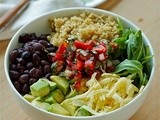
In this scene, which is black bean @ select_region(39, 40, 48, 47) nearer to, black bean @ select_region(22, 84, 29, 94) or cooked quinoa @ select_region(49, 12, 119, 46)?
cooked quinoa @ select_region(49, 12, 119, 46)

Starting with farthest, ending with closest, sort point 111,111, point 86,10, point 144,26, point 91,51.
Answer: point 144,26
point 86,10
point 91,51
point 111,111

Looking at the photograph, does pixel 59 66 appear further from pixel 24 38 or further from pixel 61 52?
pixel 24 38

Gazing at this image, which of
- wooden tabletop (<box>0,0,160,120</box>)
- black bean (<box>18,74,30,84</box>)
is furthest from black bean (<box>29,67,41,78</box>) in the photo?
wooden tabletop (<box>0,0,160,120</box>)

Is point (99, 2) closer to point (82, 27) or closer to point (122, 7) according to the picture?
point (122, 7)

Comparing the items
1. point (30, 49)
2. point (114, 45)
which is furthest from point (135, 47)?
point (30, 49)

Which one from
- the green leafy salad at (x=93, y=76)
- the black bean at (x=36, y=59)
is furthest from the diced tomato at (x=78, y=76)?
the black bean at (x=36, y=59)

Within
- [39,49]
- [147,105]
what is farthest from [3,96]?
[147,105]
